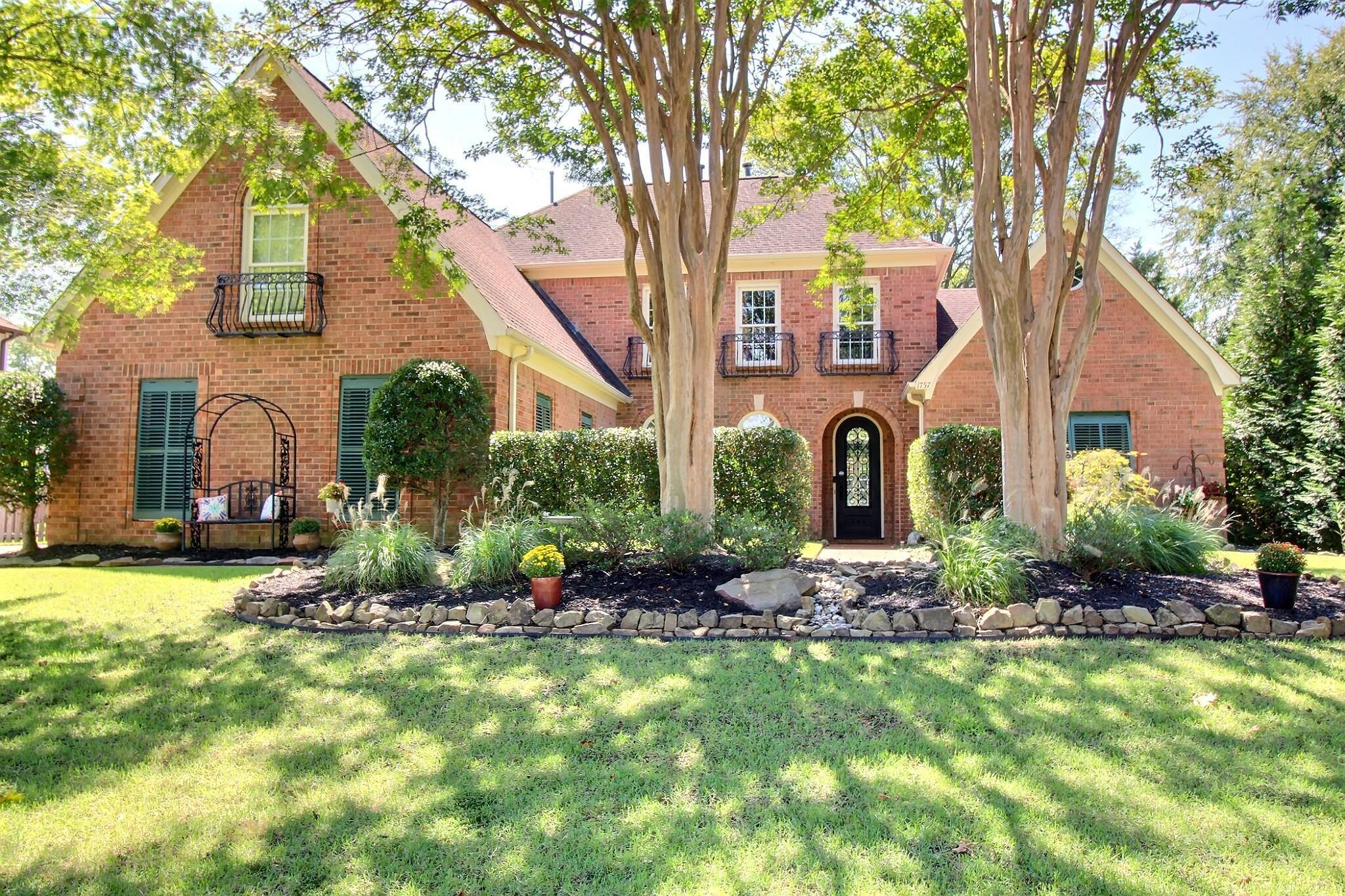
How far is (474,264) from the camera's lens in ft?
45.8

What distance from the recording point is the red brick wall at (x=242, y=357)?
41.2 ft

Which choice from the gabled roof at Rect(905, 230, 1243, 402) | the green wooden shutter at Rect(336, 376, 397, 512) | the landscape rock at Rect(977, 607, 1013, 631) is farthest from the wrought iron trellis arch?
the gabled roof at Rect(905, 230, 1243, 402)

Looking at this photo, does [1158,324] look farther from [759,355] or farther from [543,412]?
[543,412]

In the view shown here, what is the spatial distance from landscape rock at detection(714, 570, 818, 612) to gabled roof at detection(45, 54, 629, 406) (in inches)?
201

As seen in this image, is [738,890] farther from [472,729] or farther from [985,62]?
[985,62]

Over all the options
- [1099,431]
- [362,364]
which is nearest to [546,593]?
[362,364]

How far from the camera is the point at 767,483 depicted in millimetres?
10977

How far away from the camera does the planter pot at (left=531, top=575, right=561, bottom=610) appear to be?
22.1ft

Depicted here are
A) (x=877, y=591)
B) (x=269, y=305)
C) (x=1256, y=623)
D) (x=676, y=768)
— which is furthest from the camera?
(x=269, y=305)

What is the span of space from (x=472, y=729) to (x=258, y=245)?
37.9 feet

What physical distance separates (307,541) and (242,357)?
325 cm

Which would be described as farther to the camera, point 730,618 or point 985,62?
point 985,62

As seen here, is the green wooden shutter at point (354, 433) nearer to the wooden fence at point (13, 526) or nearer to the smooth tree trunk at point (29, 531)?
the smooth tree trunk at point (29, 531)

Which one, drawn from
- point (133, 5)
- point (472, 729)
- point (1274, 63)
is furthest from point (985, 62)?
point (1274, 63)
